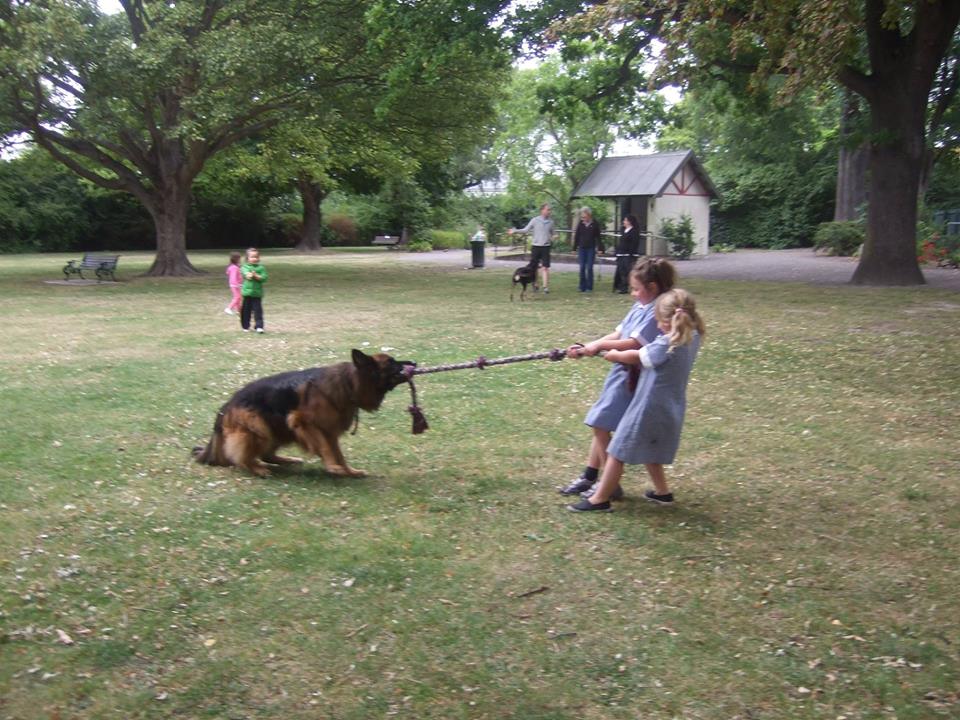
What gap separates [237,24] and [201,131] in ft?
10.7

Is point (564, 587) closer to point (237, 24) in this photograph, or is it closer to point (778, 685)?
point (778, 685)

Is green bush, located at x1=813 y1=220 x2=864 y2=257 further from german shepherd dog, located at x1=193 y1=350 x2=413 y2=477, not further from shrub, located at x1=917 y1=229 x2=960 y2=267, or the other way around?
german shepherd dog, located at x1=193 y1=350 x2=413 y2=477

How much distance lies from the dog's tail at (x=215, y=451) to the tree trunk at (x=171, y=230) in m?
21.9

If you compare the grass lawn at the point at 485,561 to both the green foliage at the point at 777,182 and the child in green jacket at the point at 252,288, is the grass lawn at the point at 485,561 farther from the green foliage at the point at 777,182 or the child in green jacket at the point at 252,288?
the green foliage at the point at 777,182

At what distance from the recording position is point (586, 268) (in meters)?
21.1

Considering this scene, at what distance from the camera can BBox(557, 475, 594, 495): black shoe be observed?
254 inches

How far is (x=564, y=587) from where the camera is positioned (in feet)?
15.9

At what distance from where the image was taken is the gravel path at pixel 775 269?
23.5 metres

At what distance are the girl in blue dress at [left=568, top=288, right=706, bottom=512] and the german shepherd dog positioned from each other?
1.67 meters

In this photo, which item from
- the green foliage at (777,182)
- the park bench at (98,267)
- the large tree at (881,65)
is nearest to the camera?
the large tree at (881,65)

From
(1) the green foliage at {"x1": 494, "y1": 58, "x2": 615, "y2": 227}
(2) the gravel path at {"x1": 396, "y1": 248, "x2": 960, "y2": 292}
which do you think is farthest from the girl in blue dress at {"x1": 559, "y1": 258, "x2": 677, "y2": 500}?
(1) the green foliage at {"x1": 494, "y1": 58, "x2": 615, "y2": 227}

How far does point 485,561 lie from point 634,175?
33323mm

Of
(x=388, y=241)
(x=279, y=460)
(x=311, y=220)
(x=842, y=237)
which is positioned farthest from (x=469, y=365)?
(x=388, y=241)

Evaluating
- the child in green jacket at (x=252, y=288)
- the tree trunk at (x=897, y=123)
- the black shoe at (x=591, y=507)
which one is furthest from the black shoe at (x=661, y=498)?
the tree trunk at (x=897, y=123)
